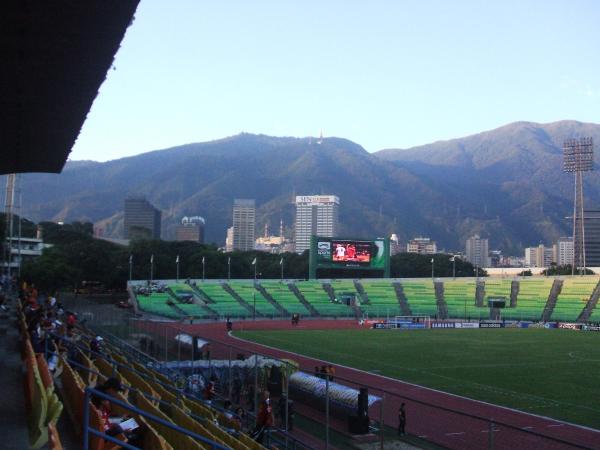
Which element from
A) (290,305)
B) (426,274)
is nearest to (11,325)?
(290,305)

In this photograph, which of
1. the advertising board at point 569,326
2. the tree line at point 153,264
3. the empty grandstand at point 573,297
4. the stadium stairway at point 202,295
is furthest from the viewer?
the stadium stairway at point 202,295

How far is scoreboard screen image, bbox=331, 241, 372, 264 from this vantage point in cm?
7781

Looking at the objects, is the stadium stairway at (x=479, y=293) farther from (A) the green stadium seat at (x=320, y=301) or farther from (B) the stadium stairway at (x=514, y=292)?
(A) the green stadium seat at (x=320, y=301)

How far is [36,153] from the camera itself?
2072 cm

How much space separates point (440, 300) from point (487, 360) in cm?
4021

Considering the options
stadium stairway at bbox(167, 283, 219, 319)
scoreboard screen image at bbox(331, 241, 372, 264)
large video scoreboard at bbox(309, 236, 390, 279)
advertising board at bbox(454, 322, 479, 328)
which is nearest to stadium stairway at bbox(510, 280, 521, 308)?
advertising board at bbox(454, 322, 479, 328)

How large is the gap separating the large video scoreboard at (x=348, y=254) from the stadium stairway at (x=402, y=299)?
141 inches

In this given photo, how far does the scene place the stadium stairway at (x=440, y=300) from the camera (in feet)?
233

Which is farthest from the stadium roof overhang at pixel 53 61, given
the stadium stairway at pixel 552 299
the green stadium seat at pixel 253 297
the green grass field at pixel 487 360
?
the stadium stairway at pixel 552 299

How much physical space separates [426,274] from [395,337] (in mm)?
67486

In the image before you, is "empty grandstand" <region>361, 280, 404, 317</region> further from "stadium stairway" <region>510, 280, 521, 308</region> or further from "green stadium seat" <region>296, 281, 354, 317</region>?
"stadium stairway" <region>510, 280, 521, 308</region>

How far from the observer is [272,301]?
7450 centimetres

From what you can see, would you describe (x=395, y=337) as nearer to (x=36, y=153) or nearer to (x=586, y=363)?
(x=586, y=363)

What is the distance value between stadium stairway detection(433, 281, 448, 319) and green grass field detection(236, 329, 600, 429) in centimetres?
1349
